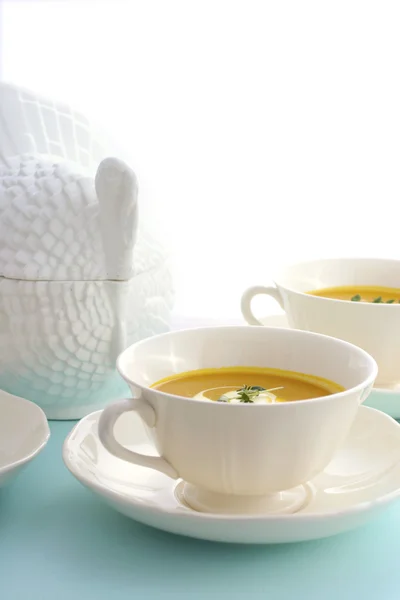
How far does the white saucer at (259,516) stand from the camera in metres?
0.57

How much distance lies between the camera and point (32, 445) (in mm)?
726

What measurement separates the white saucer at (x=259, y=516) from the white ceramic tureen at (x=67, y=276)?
0.27 ft

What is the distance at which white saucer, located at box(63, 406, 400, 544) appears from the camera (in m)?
0.57

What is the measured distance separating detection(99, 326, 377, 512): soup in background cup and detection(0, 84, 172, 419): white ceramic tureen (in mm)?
114

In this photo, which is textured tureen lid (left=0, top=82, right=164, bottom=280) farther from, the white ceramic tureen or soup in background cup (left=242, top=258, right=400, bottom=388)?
soup in background cup (left=242, top=258, right=400, bottom=388)

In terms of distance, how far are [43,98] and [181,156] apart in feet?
1.60

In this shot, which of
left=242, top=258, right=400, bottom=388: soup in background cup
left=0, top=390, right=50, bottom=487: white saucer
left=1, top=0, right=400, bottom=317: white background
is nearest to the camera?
left=0, top=390, right=50, bottom=487: white saucer

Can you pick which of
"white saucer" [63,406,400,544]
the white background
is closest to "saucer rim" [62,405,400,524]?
"white saucer" [63,406,400,544]

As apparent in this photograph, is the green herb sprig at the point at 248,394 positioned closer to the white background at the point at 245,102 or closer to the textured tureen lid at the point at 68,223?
the textured tureen lid at the point at 68,223

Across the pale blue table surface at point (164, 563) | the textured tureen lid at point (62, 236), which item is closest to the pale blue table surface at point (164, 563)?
the pale blue table surface at point (164, 563)

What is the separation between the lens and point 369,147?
1.33 metres

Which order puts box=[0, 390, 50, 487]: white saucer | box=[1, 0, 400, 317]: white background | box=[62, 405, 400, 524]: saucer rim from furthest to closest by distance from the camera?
box=[1, 0, 400, 317]: white background < box=[0, 390, 50, 487]: white saucer < box=[62, 405, 400, 524]: saucer rim

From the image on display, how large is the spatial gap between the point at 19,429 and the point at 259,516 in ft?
0.90

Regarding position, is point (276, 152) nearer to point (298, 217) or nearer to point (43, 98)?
point (298, 217)
